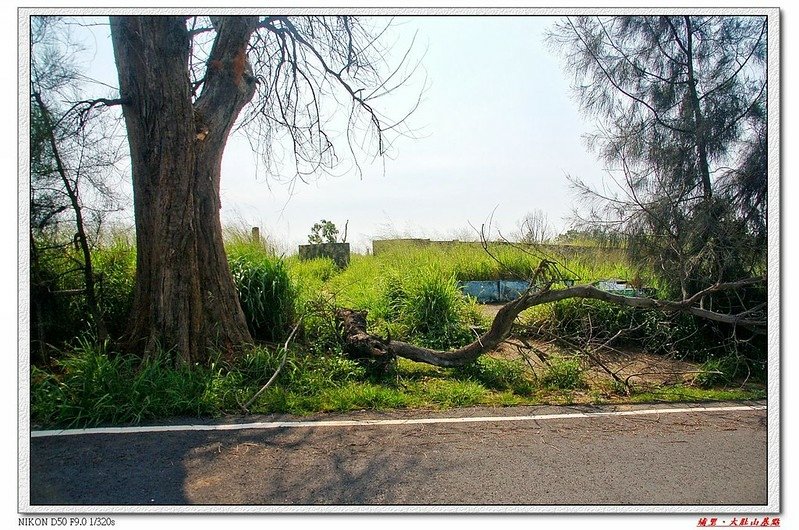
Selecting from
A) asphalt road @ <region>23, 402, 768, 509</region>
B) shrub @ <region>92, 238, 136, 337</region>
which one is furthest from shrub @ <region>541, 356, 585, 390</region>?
shrub @ <region>92, 238, 136, 337</region>

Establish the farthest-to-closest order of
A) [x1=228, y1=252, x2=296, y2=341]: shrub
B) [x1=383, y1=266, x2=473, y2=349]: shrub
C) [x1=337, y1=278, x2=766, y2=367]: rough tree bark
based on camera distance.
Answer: [x1=383, y1=266, x2=473, y2=349]: shrub, [x1=228, y1=252, x2=296, y2=341]: shrub, [x1=337, y1=278, x2=766, y2=367]: rough tree bark

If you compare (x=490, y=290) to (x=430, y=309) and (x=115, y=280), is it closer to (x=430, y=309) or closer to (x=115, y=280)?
(x=430, y=309)

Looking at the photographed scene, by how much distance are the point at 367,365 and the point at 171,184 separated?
2.29 metres

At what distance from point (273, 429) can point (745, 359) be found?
4.13 metres

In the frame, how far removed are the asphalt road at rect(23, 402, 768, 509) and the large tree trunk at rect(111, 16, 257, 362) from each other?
1.18 metres

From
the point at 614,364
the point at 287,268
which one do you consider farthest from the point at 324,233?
the point at 614,364

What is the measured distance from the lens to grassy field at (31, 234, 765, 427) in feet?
13.1

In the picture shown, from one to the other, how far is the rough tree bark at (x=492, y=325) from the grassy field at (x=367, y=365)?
132 millimetres

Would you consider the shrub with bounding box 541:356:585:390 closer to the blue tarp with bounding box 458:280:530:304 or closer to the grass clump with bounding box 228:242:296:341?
the blue tarp with bounding box 458:280:530:304

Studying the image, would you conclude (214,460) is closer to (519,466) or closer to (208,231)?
(519,466)

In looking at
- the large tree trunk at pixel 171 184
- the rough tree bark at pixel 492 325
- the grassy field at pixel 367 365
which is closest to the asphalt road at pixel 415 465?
the grassy field at pixel 367 365

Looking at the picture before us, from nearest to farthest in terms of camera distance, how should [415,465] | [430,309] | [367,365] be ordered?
1. [415,465]
2. [367,365]
3. [430,309]

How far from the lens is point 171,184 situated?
4.45m

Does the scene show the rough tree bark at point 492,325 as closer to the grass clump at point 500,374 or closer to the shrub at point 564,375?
the grass clump at point 500,374
